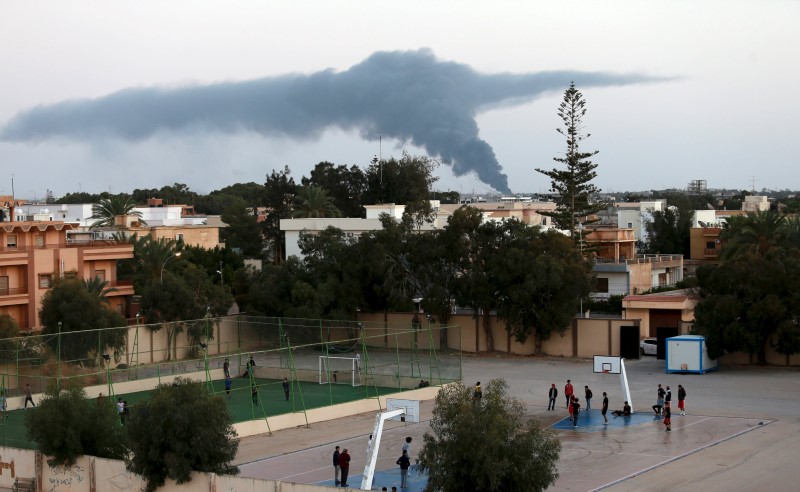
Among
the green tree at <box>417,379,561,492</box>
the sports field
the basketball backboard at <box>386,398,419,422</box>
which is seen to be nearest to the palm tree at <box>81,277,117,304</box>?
the sports field

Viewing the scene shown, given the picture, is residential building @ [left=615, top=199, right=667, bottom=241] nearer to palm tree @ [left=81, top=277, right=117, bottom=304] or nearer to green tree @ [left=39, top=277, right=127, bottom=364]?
palm tree @ [left=81, top=277, right=117, bottom=304]

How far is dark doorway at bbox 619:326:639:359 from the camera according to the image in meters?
43.7

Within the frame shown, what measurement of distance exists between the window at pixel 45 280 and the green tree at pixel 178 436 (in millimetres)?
31033

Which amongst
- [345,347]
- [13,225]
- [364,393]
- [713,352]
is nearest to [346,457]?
[364,393]

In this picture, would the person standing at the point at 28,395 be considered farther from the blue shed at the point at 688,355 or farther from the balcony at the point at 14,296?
the blue shed at the point at 688,355

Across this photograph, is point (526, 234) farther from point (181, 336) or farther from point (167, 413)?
point (167, 413)

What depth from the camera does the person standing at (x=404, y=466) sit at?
2223cm

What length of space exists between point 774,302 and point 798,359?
2859 mm

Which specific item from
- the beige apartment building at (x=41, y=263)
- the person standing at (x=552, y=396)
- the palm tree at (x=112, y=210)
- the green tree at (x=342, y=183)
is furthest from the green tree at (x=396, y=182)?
the person standing at (x=552, y=396)

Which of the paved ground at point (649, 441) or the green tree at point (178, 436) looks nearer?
the green tree at point (178, 436)

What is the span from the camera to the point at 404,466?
A: 877 inches

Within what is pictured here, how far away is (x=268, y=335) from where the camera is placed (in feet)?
143

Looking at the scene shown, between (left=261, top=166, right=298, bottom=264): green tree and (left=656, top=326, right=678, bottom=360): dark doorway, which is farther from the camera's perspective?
(left=261, top=166, right=298, bottom=264): green tree

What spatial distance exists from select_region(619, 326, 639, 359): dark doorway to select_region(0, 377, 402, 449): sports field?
39.6ft
